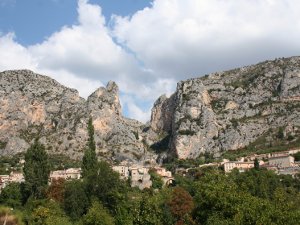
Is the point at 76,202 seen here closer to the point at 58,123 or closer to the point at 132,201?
the point at 132,201

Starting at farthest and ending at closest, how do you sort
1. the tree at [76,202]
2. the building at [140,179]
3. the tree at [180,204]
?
the building at [140,179] < the tree at [180,204] < the tree at [76,202]

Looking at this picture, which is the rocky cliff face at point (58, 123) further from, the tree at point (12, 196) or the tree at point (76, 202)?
the tree at point (76, 202)

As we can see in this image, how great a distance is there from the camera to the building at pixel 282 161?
138 m

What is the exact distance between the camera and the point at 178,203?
280 feet

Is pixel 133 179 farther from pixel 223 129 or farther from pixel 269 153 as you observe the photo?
pixel 223 129

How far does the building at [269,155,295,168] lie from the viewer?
13762 centimetres

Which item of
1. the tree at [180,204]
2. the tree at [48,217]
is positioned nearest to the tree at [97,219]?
the tree at [48,217]

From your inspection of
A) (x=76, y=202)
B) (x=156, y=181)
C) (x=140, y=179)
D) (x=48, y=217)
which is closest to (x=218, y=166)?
(x=156, y=181)

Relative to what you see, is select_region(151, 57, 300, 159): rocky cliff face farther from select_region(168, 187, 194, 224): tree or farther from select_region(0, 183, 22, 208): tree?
select_region(0, 183, 22, 208): tree

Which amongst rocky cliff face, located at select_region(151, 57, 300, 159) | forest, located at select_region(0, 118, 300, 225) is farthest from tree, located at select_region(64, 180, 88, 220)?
rocky cliff face, located at select_region(151, 57, 300, 159)

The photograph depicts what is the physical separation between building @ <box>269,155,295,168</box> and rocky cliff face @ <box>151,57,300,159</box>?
2285 centimetres

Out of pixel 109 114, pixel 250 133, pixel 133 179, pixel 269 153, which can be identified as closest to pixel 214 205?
pixel 133 179

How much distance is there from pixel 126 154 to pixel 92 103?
27227mm

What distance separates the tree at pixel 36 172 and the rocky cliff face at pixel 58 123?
7683cm
